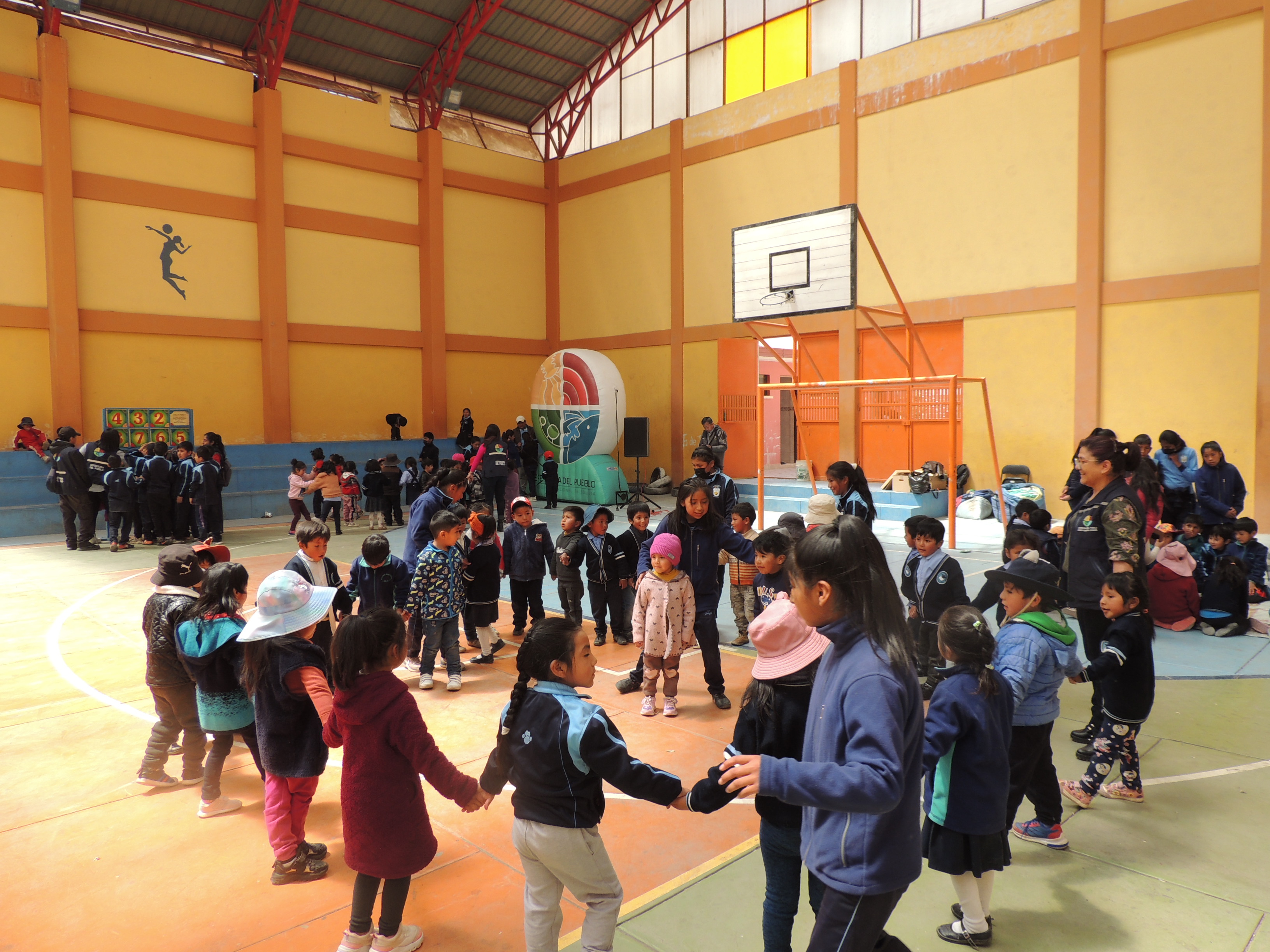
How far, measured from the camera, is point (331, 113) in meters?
18.4

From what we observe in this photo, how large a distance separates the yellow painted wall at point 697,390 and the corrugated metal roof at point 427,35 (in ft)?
25.7

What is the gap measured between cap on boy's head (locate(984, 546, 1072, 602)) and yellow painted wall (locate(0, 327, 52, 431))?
56.1ft

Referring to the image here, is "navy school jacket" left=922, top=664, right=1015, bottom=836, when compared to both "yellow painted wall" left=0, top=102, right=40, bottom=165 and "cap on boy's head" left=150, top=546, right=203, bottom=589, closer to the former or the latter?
"cap on boy's head" left=150, top=546, right=203, bottom=589

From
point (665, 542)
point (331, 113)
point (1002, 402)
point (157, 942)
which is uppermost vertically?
point (331, 113)

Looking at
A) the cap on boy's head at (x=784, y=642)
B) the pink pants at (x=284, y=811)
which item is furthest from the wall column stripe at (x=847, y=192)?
the cap on boy's head at (x=784, y=642)

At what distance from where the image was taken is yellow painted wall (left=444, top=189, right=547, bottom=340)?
20.4 m

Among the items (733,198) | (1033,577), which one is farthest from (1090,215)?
(1033,577)

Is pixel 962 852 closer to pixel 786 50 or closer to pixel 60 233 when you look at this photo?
pixel 786 50

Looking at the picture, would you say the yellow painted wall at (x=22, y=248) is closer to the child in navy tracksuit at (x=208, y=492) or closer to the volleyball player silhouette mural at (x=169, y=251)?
the volleyball player silhouette mural at (x=169, y=251)

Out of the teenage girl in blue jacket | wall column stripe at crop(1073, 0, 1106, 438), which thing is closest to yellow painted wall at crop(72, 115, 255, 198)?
wall column stripe at crop(1073, 0, 1106, 438)

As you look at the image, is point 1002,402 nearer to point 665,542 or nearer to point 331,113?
point 665,542

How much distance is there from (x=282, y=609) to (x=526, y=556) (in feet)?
11.6

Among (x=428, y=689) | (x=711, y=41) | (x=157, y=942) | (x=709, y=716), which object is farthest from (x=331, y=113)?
(x=157, y=942)

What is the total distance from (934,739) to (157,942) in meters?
2.89
